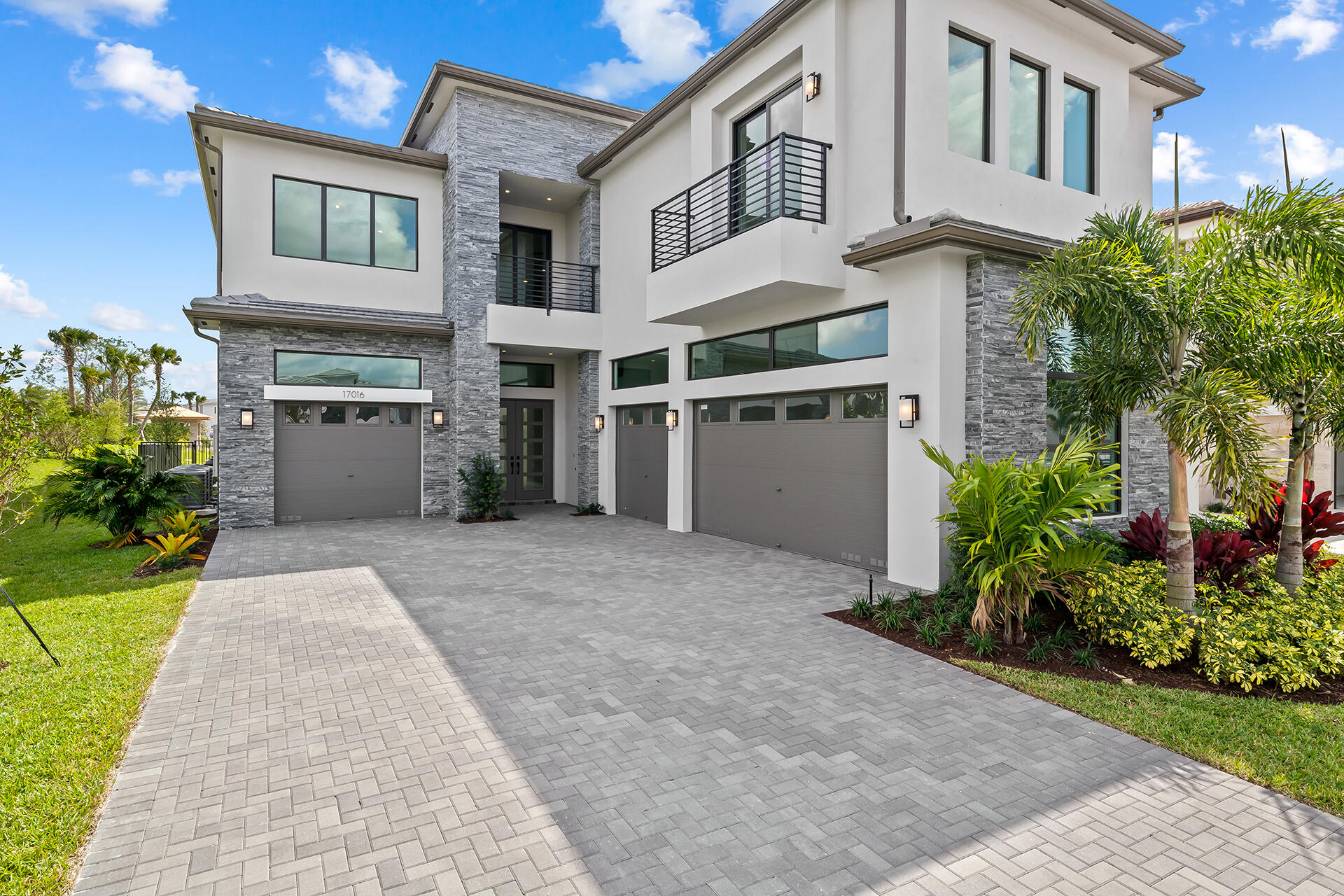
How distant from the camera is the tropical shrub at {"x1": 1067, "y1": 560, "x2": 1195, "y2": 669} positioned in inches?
199

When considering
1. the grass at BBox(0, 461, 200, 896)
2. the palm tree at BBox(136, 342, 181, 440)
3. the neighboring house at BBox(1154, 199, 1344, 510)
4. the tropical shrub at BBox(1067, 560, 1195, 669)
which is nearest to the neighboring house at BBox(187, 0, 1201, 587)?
the tropical shrub at BBox(1067, 560, 1195, 669)

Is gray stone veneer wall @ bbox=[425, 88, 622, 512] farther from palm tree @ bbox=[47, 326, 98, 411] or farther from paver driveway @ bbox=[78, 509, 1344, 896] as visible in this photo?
palm tree @ bbox=[47, 326, 98, 411]

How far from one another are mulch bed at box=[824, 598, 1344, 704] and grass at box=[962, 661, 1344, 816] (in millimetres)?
131

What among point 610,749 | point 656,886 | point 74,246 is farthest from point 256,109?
point 74,246

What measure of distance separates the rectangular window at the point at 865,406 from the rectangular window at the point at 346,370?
9319mm

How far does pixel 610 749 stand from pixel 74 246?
3827 centimetres

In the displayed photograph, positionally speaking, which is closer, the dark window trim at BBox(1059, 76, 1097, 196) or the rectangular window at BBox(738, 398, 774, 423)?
the dark window trim at BBox(1059, 76, 1097, 196)

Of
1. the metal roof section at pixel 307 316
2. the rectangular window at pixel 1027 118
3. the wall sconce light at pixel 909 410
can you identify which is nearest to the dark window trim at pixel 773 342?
the wall sconce light at pixel 909 410

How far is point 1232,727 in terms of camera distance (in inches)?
158

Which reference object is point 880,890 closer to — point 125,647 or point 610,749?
point 610,749

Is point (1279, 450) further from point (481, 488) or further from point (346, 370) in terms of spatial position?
point (346, 370)

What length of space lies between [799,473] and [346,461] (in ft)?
30.3

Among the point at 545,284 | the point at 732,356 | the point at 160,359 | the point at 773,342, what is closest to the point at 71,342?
the point at 160,359

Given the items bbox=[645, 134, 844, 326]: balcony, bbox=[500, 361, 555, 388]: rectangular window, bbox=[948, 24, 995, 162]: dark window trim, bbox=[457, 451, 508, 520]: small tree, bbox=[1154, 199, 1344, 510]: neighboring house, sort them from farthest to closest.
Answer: bbox=[500, 361, 555, 388]: rectangular window
bbox=[457, 451, 508, 520]: small tree
bbox=[1154, 199, 1344, 510]: neighboring house
bbox=[645, 134, 844, 326]: balcony
bbox=[948, 24, 995, 162]: dark window trim
